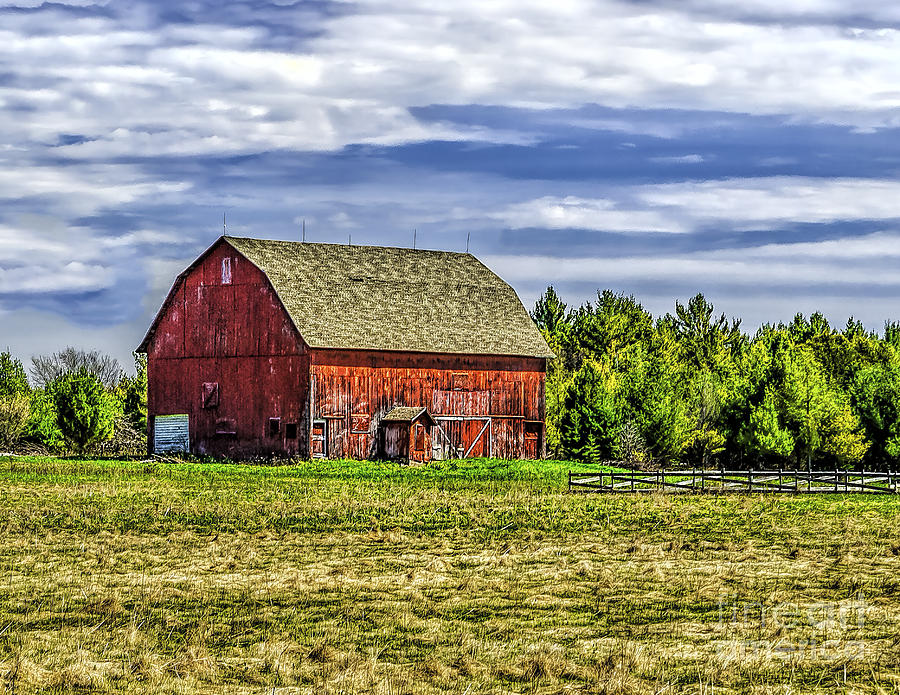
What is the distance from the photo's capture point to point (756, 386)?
55.4 metres

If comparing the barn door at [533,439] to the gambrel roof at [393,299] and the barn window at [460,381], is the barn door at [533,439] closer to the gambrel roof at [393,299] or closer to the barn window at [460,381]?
the gambrel roof at [393,299]

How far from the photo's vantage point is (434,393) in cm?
A: 5488

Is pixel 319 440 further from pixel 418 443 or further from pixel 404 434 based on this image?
pixel 418 443

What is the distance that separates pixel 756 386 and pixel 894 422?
660cm

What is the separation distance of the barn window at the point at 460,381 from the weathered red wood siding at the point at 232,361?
7.11 meters

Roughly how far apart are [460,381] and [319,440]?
7.31m

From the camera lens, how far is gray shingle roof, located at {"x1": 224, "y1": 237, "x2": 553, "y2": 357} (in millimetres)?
53750

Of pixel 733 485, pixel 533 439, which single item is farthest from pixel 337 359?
pixel 733 485

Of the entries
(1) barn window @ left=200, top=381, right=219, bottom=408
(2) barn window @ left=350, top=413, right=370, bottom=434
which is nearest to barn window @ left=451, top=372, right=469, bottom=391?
(2) barn window @ left=350, top=413, right=370, bottom=434

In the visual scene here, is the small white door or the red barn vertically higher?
the red barn

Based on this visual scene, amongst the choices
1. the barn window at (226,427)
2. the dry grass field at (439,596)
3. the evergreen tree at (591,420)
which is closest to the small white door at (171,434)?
the barn window at (226,427)

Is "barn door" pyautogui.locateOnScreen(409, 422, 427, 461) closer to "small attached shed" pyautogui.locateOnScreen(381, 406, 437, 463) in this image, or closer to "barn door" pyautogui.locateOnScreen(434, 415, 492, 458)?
"small attached shed" pyautogui.locateOnScreen(381, 406, 437, 463)

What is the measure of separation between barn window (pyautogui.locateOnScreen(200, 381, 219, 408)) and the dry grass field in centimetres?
2181

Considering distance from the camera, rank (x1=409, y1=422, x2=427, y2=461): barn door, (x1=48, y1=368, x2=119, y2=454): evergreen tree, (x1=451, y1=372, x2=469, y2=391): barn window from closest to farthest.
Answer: (x1=409, y1=422, x2=427, y2=461): barn door
(x1=451, y1=372, x2=469, y2=391): barn window
(x1=48, y1=368, x2=119, y2=454): evergreen tree
